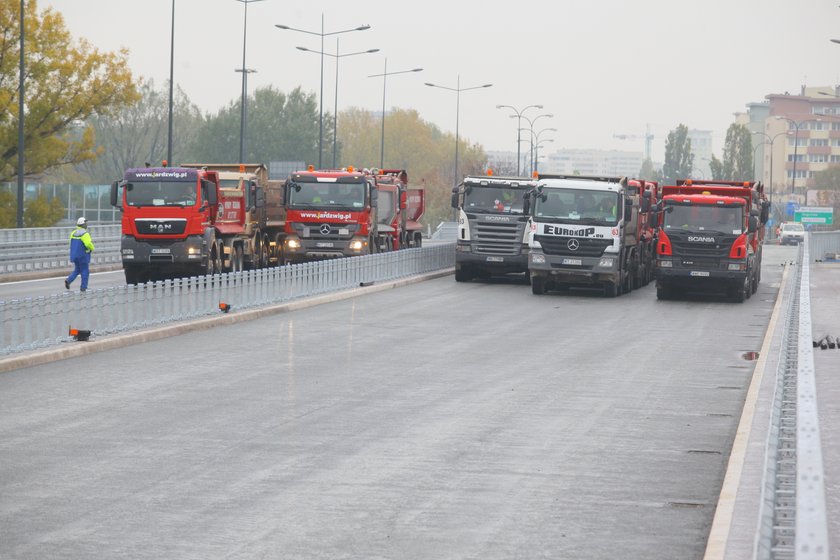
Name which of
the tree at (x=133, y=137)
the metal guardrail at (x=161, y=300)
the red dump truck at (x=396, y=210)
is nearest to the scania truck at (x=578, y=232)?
the metal guardrail at (x=161, y=300)

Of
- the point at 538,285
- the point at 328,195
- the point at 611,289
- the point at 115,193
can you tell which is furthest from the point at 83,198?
the point at 611,289

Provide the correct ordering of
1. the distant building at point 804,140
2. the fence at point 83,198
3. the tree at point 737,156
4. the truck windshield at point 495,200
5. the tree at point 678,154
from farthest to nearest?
the distant building at point 804,140 < the tree at point 678,154 < the tree at point 737,156 < the fence at point 83,198 < the truck windshield at point 495,200

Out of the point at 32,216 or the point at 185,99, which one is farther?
the point at 185,99

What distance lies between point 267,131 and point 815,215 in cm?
4603

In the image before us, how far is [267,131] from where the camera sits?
12244 cm

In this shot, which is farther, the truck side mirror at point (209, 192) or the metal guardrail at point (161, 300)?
the truck side mirror at point (209, 192)

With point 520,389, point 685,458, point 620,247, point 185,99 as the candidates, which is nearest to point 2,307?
point 520,389

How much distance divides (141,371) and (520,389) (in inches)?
190

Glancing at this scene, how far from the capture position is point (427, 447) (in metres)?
12.4

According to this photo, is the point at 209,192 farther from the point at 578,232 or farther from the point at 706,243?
the point at 706,243

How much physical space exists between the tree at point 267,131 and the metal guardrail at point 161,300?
268 ft

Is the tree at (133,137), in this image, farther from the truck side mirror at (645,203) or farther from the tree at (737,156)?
the truck side mirror at (645,203)

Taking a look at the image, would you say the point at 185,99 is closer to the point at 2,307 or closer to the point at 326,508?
the point at 2,307

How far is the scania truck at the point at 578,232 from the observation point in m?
33.5
